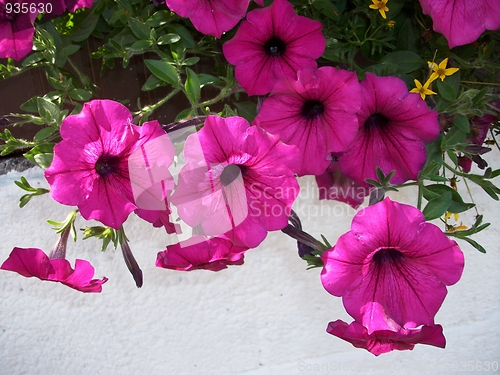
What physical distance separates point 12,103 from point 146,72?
0.84 feet

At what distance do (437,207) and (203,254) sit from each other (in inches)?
12.6

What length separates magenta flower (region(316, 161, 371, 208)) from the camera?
33.3 inches

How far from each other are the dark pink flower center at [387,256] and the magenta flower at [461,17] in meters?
0.28

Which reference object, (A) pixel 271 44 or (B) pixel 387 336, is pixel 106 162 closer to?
(A) pixel 271 44

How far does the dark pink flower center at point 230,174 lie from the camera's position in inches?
26.4

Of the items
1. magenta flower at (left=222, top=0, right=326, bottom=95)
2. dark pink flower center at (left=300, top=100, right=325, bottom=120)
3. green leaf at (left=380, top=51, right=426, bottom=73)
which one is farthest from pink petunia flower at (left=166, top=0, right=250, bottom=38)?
green leaf at (left=380, top=51, right=426, bottom=73)

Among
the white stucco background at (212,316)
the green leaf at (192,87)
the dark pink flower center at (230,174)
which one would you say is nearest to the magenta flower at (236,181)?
the dark pink flower center at (230,174)

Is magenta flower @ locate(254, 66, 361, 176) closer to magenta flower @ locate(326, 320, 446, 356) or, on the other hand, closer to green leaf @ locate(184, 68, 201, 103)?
green leaf @ locate(184, 68, 201, 103)

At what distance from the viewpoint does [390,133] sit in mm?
751

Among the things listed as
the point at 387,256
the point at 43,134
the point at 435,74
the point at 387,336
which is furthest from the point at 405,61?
the point at 43,134

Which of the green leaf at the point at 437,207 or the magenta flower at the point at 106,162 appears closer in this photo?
the magenta flower at the point at 106,162

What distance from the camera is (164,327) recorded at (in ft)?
3.70

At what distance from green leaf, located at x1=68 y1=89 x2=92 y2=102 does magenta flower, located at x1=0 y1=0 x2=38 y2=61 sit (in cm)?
11

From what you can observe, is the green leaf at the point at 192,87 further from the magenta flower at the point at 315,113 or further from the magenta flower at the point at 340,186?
the magenta flower at the point at 340,186
